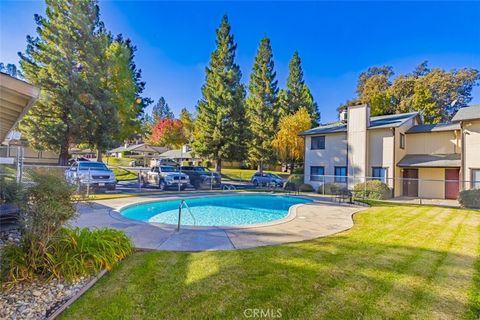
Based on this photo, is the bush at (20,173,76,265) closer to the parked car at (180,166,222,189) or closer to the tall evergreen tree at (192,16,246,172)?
the parked car at (180,166,222,189)

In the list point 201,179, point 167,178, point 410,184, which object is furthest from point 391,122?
point 167,178

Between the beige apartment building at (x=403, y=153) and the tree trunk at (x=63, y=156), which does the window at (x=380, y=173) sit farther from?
the tree trunk at (x=63, y=156)

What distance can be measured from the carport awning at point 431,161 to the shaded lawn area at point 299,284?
48.3ft

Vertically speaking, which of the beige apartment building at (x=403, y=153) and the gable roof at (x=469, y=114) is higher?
the gable roof at (x=469, y=114)

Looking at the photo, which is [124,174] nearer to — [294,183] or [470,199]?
[294,183]

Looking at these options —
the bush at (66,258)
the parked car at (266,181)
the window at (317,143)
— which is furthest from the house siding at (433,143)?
the bush at (66,258)

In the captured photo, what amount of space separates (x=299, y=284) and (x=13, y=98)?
557 centimetres

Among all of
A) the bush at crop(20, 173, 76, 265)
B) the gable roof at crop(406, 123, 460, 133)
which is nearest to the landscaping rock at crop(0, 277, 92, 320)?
the bush at crop(20, 173, 76, 265)

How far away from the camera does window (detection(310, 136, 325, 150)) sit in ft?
76.1

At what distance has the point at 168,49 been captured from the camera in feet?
61.4

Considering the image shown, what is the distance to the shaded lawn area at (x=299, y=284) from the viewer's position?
11.3 ft

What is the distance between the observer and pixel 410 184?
65.9 ft

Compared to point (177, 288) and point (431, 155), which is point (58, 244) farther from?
point (431, 155)

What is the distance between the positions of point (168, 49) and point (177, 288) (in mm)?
18198
